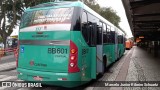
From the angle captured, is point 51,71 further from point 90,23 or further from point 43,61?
point 90,23

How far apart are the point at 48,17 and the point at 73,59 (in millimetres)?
1731

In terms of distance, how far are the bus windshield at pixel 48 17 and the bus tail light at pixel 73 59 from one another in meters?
0.82

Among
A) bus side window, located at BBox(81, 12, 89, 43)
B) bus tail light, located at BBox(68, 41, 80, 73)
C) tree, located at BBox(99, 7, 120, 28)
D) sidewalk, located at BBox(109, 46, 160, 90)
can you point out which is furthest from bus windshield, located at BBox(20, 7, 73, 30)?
tree, located at BBox(99, 7, 120, 28)

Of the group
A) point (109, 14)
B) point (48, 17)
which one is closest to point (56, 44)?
point (48, 17)

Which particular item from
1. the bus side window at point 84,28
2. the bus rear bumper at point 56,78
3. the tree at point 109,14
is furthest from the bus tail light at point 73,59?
the tree at point 109,14

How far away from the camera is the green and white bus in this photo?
758cm

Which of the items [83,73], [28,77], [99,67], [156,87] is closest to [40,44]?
[28,77]

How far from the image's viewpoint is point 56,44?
7.72 m

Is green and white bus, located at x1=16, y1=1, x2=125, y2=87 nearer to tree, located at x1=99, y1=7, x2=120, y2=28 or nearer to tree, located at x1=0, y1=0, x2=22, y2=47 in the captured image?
tree, located at x1=0, y1=0, x2=22, y2=47

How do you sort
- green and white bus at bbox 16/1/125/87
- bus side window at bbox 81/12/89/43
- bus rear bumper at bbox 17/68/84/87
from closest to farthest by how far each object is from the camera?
bus rear bumper at bbox 17/68/84/87
green and white bus at bbox 16/1/125/87
bus side window at bbox 81/12/89/43

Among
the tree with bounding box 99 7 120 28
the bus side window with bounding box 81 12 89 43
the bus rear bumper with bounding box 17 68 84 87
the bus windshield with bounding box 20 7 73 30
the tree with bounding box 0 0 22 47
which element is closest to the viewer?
the bus rear bumper with bounding box 17 68 84 87

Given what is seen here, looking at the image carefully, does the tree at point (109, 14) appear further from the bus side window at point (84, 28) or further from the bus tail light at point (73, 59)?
the bus tail light at point (73, 59)

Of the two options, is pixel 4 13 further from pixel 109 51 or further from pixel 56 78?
pixel 56 78

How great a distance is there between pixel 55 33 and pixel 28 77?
1.80m
